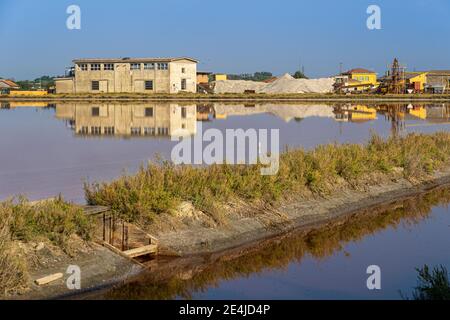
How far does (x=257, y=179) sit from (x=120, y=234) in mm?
3731

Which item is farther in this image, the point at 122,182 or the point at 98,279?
the point at 122,182

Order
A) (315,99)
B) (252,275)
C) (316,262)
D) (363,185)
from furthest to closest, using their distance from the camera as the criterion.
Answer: (315,99)
(363,185)
(316,262)
(252,275)

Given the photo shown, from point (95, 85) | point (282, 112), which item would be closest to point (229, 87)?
point (95, 85)

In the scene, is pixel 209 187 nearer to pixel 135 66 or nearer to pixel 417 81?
pixel 135 66

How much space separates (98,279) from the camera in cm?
937

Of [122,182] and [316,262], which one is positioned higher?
[122,182]

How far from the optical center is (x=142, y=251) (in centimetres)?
1050

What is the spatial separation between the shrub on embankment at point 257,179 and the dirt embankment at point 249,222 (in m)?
0.22

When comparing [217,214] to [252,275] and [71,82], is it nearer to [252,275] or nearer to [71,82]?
[252,275]

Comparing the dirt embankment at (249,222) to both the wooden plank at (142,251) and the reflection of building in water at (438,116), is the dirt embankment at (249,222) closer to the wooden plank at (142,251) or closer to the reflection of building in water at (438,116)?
the wooden plank at (142,251)

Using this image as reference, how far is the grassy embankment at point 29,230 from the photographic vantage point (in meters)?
8.39

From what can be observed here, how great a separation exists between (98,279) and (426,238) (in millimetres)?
6647
